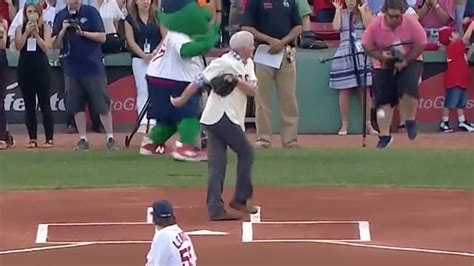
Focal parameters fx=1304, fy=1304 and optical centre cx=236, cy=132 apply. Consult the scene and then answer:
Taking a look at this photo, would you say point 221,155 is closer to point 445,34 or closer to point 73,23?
point 73,23

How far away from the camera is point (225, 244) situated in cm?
1052

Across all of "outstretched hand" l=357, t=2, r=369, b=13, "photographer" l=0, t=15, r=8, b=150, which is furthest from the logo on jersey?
"outstretched hand" l=357, t=2, r=369, b=13

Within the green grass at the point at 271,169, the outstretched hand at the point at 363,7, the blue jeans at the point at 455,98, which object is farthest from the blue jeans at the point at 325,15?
the green grass at the point at 271,169

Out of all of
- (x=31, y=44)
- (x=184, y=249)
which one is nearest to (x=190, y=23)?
(x=31, y=44)

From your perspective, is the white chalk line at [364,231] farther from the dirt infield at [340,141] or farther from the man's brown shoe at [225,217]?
the dirt infield at [340,141]

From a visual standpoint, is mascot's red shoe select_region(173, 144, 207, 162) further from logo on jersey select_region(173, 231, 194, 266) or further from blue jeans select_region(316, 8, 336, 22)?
logo on jersey select_region(173, 231, 194, 266)

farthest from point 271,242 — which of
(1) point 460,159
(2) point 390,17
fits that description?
(2) point 390,17

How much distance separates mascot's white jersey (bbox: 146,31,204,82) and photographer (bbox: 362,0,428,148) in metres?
3.05

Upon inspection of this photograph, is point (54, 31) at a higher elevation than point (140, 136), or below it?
higher

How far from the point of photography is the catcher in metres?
11.3

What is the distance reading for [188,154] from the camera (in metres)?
15.1

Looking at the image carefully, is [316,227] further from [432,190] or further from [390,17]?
[390,17]

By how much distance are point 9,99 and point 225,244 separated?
10430 millimetres

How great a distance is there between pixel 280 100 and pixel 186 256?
31.8 feet
